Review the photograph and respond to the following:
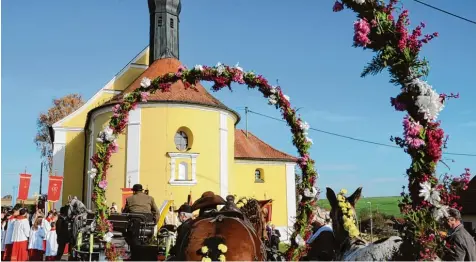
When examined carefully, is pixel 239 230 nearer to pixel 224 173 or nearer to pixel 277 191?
pixel 224 173

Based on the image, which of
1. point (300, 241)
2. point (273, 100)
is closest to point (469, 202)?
point (273, 100)

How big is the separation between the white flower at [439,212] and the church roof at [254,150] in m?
32.3

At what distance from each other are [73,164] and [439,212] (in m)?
33.3

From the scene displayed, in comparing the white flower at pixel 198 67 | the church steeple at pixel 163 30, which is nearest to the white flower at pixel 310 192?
the white flower at pixel 198 67

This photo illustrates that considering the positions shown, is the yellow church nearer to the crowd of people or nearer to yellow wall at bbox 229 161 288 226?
yellow wall at bbox 229 161 288 226

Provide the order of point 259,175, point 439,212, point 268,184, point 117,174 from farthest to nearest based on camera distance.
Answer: point 259,175 → point 268,184 → point 117,174 → point 439,212

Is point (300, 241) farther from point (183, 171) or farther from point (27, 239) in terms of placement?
point (183, 171)

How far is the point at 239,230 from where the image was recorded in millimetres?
5777

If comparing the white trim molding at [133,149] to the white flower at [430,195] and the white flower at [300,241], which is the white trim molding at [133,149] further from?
the white flower at [430,195]

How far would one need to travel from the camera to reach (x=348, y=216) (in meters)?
6.40

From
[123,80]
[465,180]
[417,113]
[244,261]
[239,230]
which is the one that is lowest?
[244,261]

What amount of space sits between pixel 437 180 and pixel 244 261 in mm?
2433

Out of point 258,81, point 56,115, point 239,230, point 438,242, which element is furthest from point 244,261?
point 56,115

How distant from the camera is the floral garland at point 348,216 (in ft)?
20.3
